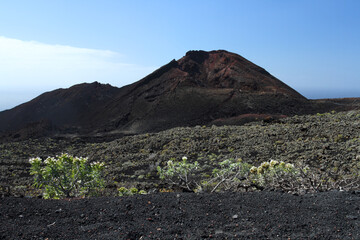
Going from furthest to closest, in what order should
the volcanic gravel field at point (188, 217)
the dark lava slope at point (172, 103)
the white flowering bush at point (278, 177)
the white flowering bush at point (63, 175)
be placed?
the dark lava slope at point (172, 103) → the white flowering bush at point (63, 175) → the white flowering bush at point (278, 177) → the volcanic gravel field at point (188, 217)

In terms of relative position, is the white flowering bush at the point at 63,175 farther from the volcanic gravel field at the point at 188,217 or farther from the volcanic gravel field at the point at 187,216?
the volcanic gravel field at the point at 188,217

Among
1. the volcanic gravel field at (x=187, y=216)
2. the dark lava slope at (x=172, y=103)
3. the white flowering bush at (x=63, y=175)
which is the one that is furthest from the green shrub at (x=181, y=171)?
the dark lava slope at (x=172, y=103)

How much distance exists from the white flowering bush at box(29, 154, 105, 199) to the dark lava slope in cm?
1400

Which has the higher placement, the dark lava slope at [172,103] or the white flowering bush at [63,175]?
the dark lava slope at [172,103]

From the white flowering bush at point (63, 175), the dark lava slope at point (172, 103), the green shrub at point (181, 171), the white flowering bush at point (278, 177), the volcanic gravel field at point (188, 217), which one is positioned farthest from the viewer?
the dark lava slope at point (172, 103)

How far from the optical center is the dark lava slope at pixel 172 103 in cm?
2167

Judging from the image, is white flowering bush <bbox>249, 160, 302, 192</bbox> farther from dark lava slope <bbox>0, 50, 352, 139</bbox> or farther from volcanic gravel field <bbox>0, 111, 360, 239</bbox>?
dark lava slope <bbox>0, 50, 352, 139</bbox>

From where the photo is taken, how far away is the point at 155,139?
1471 cm

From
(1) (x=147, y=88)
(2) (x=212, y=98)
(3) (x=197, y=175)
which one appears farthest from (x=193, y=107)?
(3) (x=197, y=175)

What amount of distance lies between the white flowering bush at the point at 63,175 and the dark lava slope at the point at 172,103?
13997mm

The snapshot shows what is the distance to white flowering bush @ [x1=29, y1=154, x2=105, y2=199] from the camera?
5027 millimetres

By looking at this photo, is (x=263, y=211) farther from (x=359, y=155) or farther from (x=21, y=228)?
(x=359, y=155)

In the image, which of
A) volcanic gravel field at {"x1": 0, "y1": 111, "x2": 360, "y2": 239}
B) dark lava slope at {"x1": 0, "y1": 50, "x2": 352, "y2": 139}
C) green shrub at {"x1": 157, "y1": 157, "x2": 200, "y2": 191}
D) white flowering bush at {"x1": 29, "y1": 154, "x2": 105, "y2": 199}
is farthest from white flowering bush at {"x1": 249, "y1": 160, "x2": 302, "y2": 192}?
dark lava slope at {"x1": 0, "y1": 50, "x2": 352, "y2": 139}

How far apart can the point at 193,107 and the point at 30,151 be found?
1110cm
